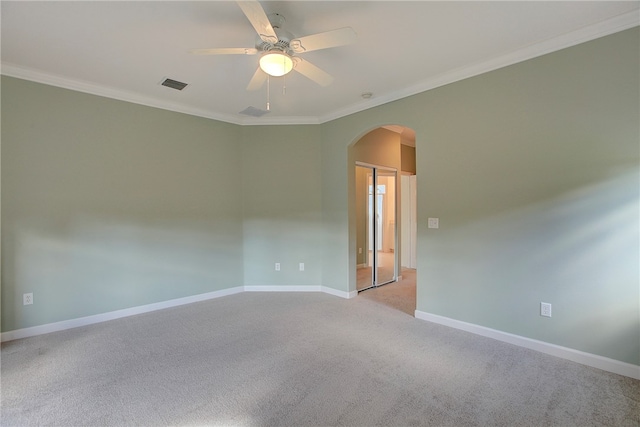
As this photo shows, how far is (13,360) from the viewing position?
2.48 meters

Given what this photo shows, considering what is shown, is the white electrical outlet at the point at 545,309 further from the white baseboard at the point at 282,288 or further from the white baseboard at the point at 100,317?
the white baseboard at the point at 100,317

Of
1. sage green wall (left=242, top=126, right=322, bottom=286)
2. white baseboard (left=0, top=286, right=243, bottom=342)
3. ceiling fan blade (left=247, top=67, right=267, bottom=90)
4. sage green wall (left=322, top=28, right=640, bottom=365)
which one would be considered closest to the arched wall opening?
sage green wall (left=242, top=126, right=322, bottom=286)

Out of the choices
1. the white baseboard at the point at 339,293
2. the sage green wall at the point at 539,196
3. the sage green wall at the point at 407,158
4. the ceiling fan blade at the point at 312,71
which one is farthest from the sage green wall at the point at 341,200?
the sage green wall at the point at 407,158

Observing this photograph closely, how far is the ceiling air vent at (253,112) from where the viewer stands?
4062mm

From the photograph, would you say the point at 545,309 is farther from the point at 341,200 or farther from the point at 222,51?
the point at 222,51

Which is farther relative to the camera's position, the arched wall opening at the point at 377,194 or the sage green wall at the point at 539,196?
the arched wall opening at the point at 377,194

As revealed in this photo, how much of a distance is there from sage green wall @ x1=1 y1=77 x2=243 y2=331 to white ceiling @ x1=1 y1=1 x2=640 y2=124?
1.34ft

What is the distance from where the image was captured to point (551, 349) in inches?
99.4

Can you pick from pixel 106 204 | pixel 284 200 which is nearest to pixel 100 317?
pixel 106 204

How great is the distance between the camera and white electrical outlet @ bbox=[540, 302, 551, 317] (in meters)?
2.54

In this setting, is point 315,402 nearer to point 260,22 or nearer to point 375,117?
point 260,22

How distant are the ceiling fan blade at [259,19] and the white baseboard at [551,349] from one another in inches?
122

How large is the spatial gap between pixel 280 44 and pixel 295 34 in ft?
1.08

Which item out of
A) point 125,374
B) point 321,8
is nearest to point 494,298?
point 321,8
